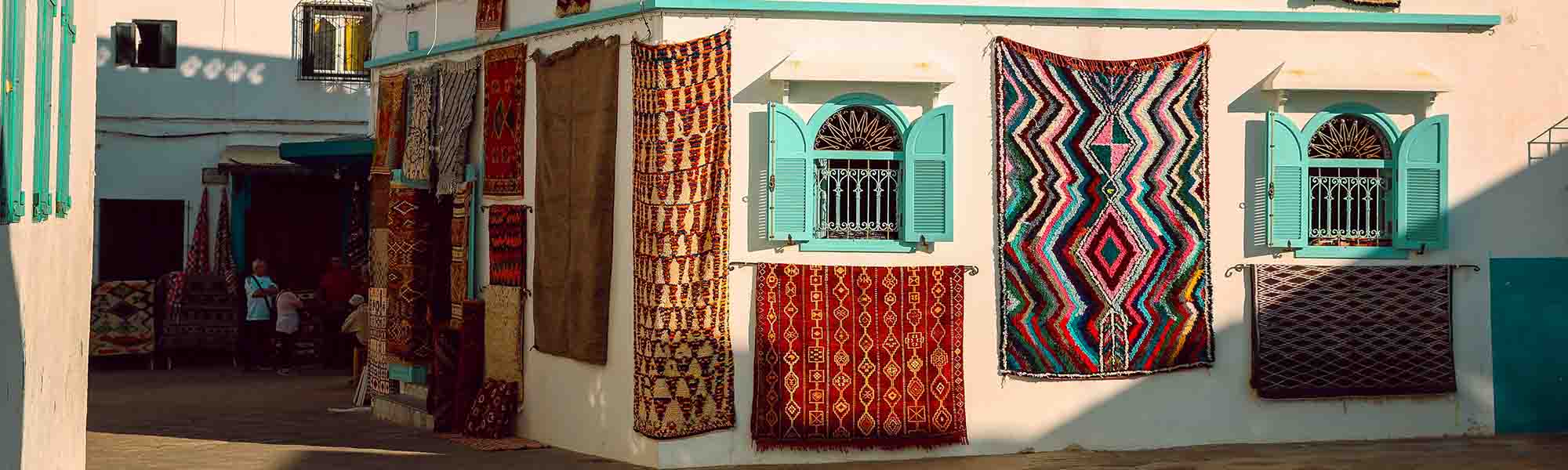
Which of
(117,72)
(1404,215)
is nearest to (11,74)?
(1404,215)

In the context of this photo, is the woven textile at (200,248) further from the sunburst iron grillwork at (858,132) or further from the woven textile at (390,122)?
the sunburst iron grillwork at (858,132)

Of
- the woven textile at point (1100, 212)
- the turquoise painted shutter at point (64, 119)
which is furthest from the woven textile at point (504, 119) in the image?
the turquoise painted shutter at point (64, 119)

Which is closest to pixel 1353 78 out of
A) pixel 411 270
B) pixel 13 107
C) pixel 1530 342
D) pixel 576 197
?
pixel 1530 342

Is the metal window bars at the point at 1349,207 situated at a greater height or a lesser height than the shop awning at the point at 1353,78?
lesser

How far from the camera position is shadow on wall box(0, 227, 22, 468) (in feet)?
18.5

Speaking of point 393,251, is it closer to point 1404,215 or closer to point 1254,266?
point 1254,266

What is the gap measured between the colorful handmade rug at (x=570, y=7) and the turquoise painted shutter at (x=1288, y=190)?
175 inches

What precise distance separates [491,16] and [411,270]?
2200mm

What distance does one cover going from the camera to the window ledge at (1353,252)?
38.6ft

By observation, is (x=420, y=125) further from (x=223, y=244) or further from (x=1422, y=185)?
(x=223, y=244)

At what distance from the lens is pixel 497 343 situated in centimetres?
1274

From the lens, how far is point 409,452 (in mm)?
12102

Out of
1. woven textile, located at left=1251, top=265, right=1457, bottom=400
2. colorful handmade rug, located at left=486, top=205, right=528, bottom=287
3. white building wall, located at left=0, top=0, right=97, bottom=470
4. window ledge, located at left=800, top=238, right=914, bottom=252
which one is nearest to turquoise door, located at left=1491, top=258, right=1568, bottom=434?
woven textile, located at left=1251, top=265, right=1457, bottom=400

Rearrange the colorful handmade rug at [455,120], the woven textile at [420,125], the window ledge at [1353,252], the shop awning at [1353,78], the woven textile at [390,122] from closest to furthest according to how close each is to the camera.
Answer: the shop awning at [1353,78] → the window ledge at [1353,252] → the colorful handmade rug at [455,120] → the woven textile at [420,125] → the woven textile at [390,122]
